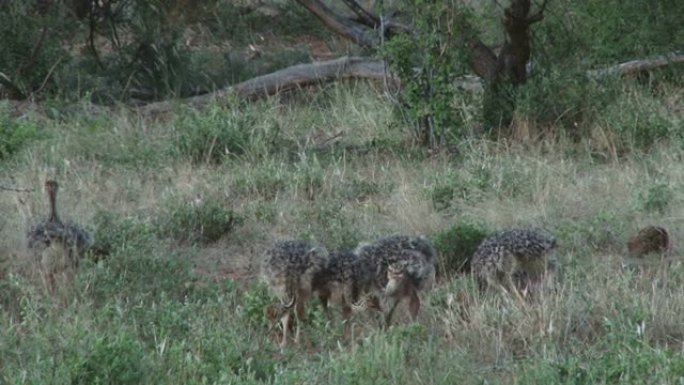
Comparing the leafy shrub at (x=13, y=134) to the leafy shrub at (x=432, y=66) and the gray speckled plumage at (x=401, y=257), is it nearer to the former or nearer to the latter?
the leafy shrub at (x=432, y=66)

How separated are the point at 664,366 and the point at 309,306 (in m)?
2.17

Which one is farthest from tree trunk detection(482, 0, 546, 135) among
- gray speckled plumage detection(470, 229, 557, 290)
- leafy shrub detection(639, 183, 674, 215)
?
gray speckled plumage detection(470, 229, 557, 290)

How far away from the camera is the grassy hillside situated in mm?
7117

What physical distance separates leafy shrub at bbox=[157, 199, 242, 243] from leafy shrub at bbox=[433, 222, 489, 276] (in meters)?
1.74

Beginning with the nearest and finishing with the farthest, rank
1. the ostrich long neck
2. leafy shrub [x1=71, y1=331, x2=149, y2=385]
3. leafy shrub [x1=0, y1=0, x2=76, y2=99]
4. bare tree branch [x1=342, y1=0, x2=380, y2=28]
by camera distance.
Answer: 1. leafy shrub [x1=71, y1=331, x2=149, y2=385]
2. the ostrich long neck
3. bare tree branch [x1=342, y1=0, x2=380, y2=28]
4. leafy shrub [x1=0, y1=0, x2=76, y2=99]

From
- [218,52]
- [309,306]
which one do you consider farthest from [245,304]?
[218,52]

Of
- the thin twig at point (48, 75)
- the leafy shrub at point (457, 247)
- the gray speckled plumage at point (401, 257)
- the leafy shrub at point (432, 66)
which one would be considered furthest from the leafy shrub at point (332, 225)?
the thin twig at point (48, 75)

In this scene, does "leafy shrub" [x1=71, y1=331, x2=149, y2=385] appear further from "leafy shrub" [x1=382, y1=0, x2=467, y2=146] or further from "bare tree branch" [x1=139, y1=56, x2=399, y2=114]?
"bare tree branch" [x1=139, y1=56, x2=399, y2=114]

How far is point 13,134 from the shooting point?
13.1m

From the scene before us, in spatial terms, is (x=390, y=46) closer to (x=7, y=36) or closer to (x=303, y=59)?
(x=7, y=36)

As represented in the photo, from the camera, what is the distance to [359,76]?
16.5 meters

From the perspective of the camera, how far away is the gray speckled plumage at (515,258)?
823 cm

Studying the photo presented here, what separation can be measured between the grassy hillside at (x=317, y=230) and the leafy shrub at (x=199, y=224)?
0.05ft

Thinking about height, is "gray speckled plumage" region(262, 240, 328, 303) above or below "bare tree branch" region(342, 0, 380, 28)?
above
